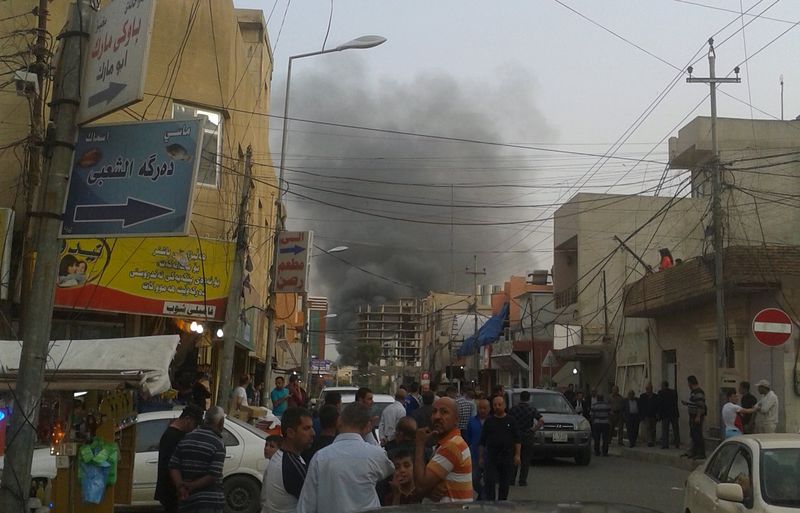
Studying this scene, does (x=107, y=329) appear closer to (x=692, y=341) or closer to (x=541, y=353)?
(x=692, y=341)

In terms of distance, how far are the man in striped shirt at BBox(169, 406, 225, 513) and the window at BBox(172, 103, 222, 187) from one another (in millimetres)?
14638

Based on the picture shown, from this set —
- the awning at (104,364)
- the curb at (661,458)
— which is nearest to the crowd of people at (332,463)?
the awning at (104,364)

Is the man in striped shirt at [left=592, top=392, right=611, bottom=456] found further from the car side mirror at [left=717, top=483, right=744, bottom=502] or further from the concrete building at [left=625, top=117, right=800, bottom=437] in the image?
the car side mirror at [left=717, top=483, right=744, bottom=502]

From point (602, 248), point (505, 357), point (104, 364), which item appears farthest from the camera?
point (505, 357)

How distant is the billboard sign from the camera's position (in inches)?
953

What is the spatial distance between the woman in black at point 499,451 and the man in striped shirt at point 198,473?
5432mm

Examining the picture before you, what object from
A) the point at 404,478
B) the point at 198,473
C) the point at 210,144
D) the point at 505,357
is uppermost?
the point at 210,144

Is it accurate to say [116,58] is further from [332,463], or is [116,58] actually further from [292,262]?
[292,262]

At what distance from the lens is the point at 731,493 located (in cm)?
687

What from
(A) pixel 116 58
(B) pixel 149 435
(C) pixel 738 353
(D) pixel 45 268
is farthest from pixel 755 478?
(C) pixel 738 353

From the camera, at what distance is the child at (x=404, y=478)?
19.9ft

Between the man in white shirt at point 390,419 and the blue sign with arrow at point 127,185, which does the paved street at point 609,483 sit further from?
the blue sign with arrow at point 127,185

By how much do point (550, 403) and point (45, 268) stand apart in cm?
1668

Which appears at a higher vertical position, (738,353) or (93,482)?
(738,353)
